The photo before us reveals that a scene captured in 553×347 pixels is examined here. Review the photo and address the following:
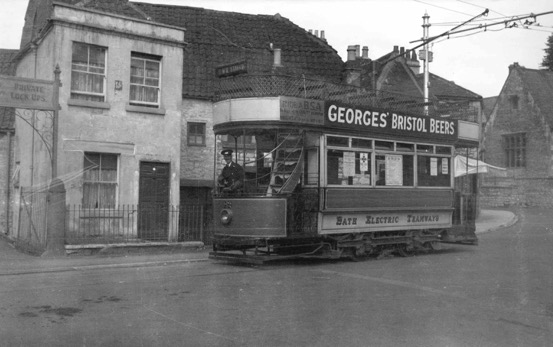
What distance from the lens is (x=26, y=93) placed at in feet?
45.8

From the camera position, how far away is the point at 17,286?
974 centimetres

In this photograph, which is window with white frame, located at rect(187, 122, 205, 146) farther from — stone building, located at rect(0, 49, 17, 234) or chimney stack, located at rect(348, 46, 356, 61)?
chimney stack, located at rect(348, 46, 356, 61)

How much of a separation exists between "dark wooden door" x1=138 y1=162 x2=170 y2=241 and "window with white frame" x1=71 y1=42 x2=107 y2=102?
2.35 meters

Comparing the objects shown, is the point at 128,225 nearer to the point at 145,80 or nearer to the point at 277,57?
the point at 145,80

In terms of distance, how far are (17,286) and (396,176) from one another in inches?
335

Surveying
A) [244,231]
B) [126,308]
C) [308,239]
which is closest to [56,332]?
[126,308]

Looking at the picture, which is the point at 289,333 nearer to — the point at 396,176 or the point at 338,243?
the point at 338,243

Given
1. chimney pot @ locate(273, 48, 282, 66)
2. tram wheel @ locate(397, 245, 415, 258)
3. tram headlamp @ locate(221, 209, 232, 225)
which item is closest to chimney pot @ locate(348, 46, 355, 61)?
chimney pot @ locate(273, 48, 282, 66)

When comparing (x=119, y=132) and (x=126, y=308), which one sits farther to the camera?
(x=119, y=132)

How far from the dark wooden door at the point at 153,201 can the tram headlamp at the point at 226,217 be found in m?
4.54

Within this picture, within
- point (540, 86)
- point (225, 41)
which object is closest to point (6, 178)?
point (225, 41)

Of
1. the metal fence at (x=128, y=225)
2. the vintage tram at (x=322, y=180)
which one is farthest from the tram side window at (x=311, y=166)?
the metal fence at (x=128, y=225)

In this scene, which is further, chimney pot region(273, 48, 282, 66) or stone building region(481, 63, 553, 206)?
stone building region(481, 63, 553, 206)

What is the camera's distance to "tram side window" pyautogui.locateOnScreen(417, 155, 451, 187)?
1480 cm
